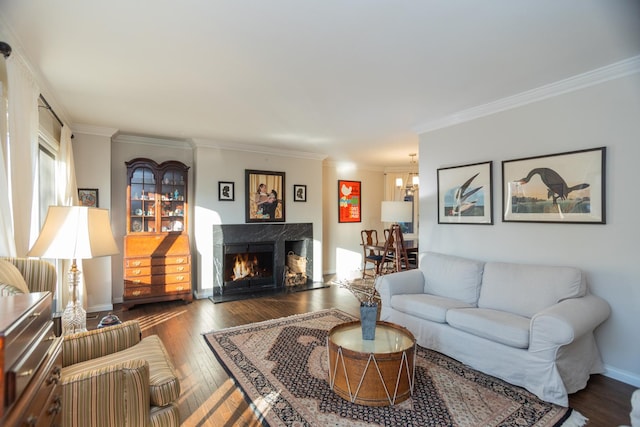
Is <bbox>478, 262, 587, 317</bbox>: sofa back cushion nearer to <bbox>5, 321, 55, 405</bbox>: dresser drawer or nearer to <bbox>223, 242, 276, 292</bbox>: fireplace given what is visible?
<bbox>5, 321, 55, 405</bbox>: dresser drawer

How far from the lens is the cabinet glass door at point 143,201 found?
5020 millimetres

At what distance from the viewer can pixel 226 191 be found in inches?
223

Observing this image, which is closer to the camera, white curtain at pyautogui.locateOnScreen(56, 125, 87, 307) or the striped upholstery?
the striped upholstery

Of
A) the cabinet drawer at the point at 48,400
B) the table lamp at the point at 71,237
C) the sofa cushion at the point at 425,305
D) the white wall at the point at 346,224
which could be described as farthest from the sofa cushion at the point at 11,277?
the white wall at the point at 346,224

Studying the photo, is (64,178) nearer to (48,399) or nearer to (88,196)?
(88,196)

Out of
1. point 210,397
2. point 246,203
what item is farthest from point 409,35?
point 246,203

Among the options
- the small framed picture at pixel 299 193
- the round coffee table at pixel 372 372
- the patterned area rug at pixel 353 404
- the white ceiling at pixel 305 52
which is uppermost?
→ the white ceiling at pixel 305 52

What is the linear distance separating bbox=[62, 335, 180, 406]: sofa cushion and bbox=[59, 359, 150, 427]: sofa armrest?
66mm

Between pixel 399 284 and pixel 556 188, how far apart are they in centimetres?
181

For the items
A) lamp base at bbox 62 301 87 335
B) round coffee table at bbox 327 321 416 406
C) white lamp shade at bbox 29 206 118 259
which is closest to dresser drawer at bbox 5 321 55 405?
white lamp shade at bbox 29 206 118 259

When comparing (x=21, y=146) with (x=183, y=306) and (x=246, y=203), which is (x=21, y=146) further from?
(x=246, y=203)

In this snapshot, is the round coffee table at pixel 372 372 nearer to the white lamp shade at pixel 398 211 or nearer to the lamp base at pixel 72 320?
the lamp base at pixel 72 320

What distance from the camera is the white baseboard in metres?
2.68

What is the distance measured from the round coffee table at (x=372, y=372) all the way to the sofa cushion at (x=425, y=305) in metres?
0.80
